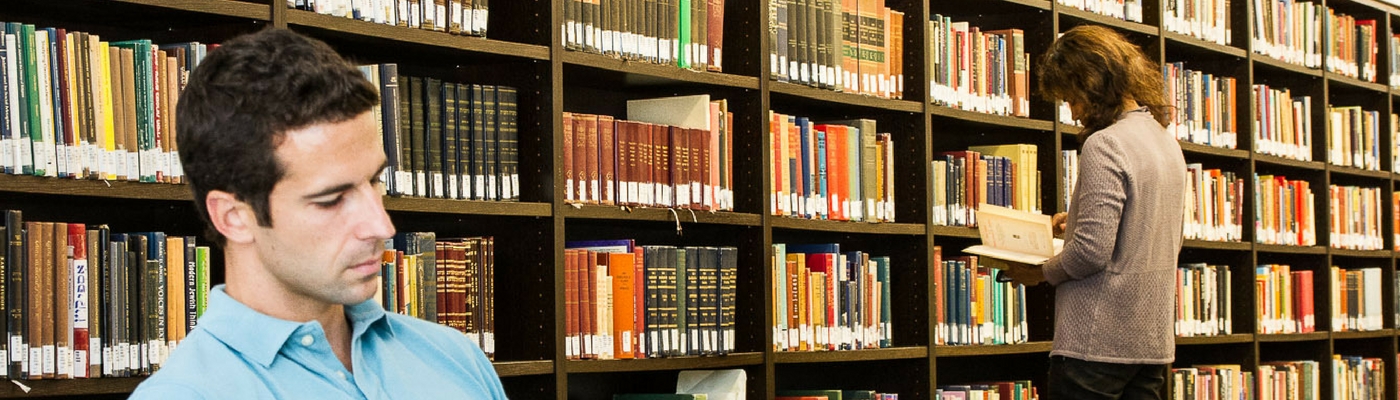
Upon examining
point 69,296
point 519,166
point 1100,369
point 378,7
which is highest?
point 378,7

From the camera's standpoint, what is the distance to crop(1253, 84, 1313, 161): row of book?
18.4ft

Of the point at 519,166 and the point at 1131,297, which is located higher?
the point at 519,166

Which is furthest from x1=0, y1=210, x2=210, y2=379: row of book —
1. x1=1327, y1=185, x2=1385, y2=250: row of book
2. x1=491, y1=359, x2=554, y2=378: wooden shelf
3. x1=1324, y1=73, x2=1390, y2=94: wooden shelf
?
x1=1324, y1=73, x2=1390, y2=94: wooden shelf

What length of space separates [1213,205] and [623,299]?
8.79 ft

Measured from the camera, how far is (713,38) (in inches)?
142

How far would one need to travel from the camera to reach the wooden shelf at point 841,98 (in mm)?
3746

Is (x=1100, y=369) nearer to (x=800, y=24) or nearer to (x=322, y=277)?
(x=800, y=24)

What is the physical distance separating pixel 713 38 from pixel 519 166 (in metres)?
0.60

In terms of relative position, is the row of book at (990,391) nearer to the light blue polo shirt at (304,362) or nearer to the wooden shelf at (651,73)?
the wooden shelf at (651,73)

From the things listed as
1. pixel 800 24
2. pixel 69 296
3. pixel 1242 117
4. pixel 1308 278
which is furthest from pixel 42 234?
pixel 1308 278

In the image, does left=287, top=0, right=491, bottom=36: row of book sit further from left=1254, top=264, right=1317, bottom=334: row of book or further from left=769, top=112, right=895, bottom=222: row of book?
left=1254, top=264, right=1317, bottom=334: row of book

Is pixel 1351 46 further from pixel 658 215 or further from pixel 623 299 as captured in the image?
pixel 623 299

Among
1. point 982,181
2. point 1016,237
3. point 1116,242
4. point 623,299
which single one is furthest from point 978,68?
point 623,299

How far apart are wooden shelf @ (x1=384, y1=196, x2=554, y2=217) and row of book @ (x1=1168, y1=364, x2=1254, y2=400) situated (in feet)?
8.75
